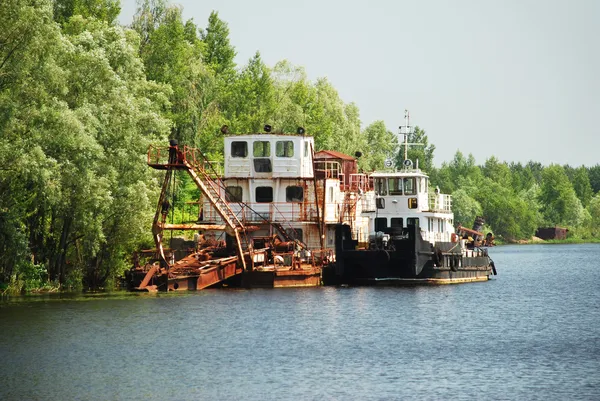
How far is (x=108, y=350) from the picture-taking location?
130ft

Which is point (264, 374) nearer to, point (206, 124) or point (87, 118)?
point (87, 118)

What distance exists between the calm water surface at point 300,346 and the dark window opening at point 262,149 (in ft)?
27.4

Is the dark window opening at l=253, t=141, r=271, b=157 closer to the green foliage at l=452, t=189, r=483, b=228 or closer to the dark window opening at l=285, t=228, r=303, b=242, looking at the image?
the dark window opening at l=285, t=228, r=303, b=242

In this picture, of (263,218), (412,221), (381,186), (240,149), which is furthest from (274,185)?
(412,221)

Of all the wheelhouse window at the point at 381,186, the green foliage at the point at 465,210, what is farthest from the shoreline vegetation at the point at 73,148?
the green foliage at the point at 465,210

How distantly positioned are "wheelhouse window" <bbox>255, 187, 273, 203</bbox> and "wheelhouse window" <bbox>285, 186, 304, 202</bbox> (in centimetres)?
88

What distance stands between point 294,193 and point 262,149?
9.75 feet

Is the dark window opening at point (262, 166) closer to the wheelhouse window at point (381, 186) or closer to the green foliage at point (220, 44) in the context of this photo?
the wheelhouse window at point (381, 186)

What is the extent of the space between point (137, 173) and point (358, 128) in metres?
74.8

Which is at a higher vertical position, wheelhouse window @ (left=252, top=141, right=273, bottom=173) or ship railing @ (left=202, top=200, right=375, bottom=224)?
wheelhouse window @ (left=252, top=141, right=273, bottom=173)

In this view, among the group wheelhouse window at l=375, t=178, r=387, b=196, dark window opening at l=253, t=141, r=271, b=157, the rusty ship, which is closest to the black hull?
the rusty ship

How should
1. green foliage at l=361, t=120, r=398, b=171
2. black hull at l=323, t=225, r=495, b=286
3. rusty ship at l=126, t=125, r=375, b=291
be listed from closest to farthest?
rusty ship at l=126, t=125, r=375, b=291
black hull at l=323, t=225, r=495, b=286
green foliage at l=361, t=120, r=398, b=171

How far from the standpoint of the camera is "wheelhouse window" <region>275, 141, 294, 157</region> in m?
63.1

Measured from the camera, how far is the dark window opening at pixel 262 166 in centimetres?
6294
